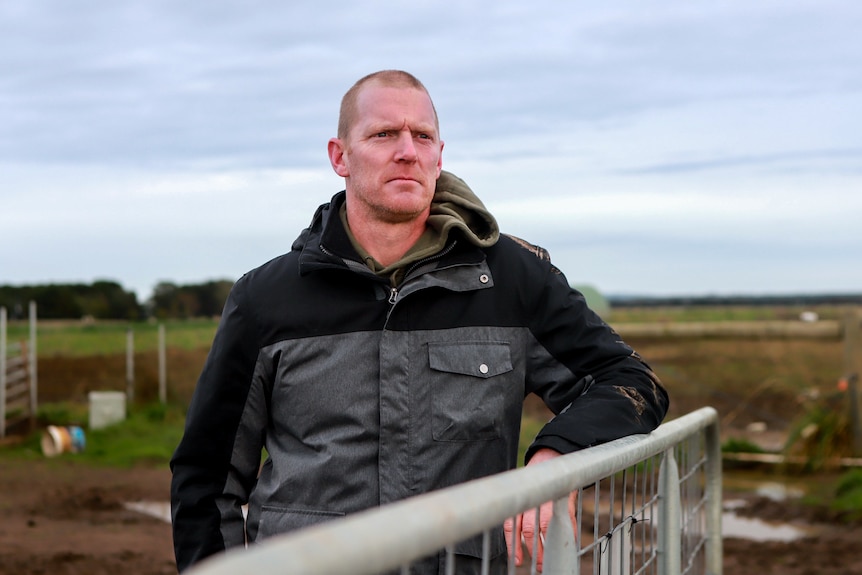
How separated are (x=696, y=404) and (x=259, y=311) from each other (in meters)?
16.4

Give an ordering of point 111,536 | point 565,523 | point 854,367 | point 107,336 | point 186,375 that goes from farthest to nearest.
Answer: point 107,336
point 186,375
point 854,367
point 111,536
point 565,523

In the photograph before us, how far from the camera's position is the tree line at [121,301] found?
821 inches

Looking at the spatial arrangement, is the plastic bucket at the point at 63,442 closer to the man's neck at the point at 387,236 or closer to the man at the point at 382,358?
the man at the point at 382,358

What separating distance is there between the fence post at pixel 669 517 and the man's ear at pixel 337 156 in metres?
1.02

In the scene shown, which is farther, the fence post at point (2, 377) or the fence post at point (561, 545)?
the fence post at point (2, 377)

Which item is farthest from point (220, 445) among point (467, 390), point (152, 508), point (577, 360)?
point (152, 508)

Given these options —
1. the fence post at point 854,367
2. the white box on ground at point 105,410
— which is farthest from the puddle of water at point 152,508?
the fence post at point 854,367

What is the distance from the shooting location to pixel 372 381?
8.19 feet

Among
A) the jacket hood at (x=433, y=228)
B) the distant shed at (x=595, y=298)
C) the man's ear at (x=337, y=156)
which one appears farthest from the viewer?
the distant shed at (x=595, y=298)

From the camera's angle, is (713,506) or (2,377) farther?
(2,377)

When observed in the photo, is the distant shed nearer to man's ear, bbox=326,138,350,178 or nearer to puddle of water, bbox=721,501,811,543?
puddle of water, bbox=721,501,811,543

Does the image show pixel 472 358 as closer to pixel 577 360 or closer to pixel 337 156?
pixel 577 360

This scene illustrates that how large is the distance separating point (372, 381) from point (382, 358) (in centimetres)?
6

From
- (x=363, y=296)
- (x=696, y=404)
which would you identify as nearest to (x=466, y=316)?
(x=363, y=296)
